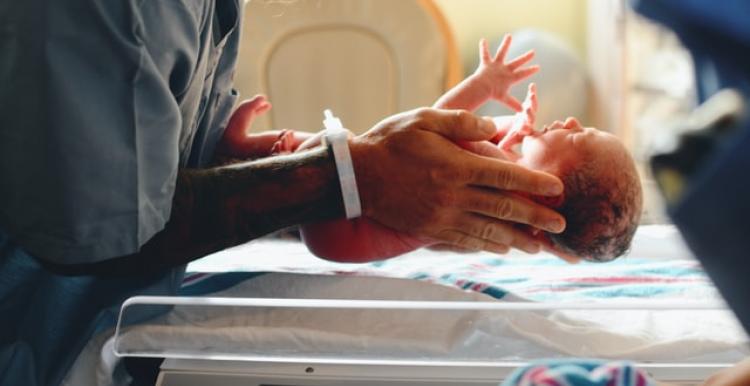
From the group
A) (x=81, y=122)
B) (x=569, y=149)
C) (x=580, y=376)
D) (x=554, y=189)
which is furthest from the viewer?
(x=569, y=149)

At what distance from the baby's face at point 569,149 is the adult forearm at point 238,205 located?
29cm

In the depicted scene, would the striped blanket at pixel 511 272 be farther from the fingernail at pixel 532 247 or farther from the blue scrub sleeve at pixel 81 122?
the blue scrub sleeve at pixel 81 122

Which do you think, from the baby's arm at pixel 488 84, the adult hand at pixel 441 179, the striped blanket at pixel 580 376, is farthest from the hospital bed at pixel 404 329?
the striped blanket at pixel 580 376

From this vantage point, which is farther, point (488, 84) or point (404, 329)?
point (488, 84)

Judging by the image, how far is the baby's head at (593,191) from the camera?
1093 millimetres

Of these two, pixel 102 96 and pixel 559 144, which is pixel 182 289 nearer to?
pixel 102 96

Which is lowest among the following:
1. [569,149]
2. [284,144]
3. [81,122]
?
[284,144]

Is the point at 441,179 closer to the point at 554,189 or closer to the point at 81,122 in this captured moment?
the point at 554,189

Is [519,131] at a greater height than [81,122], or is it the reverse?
[81,122]

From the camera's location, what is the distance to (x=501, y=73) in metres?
1.37

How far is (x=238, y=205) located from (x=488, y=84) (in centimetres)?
50

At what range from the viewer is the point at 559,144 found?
1142 mm

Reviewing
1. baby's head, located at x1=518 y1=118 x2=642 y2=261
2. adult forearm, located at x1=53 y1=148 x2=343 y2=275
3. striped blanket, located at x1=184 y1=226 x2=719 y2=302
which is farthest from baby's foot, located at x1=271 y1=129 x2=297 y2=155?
baby's head, located at x1=518 y1=118 x2=642 y2=261

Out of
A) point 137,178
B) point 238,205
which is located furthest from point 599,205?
point 137,178
